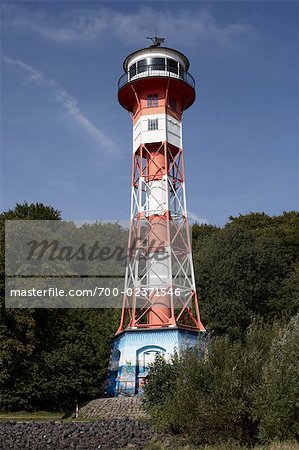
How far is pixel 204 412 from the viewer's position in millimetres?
15953

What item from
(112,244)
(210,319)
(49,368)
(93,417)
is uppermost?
(112,244)

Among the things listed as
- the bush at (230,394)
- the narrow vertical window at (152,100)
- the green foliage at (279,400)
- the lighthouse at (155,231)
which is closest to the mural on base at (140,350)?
the lighthouse at (155,231)

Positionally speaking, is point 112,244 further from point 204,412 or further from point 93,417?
point 204,412

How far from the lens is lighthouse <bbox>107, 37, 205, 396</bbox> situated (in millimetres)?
29438

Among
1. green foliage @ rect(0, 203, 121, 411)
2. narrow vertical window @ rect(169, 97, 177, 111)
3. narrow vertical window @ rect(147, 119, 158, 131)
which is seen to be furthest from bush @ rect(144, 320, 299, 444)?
Answer: narrow vertical window @ rect(169, 97, 177, 111)

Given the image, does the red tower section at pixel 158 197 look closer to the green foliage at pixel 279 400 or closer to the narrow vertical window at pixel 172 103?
the narrow vertical window at pixel 172 103

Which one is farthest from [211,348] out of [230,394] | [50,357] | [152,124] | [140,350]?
[152,124]

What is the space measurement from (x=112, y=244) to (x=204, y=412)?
32059 mm

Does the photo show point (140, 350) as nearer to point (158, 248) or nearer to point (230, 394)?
point (158, 248)

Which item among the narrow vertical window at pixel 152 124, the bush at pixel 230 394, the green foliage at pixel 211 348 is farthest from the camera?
the narrow vertical window at pixel 152 124

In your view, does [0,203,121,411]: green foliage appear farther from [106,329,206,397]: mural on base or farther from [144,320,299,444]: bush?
[144,320,299,444]: bush

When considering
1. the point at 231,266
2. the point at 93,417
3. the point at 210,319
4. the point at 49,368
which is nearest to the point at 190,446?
the point at 93,417

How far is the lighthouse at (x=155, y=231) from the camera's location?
29.4 meters

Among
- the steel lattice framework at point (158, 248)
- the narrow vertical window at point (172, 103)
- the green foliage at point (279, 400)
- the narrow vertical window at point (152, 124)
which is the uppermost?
the narrow vertical window at point (172, 103)
